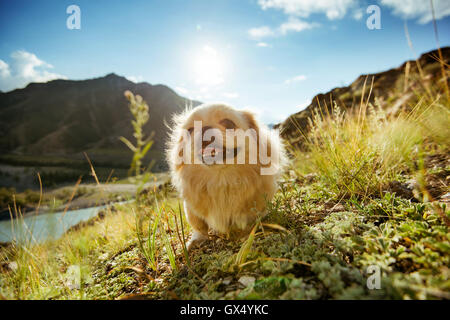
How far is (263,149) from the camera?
7.44 ft

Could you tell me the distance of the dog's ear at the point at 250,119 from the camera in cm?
242

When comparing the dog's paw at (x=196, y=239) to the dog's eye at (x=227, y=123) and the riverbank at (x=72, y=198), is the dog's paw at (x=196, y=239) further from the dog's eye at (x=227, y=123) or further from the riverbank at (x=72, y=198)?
the dog's eye at (x=227, y=123)

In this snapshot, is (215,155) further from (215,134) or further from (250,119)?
(250,119)

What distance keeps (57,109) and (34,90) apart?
38.7 feet

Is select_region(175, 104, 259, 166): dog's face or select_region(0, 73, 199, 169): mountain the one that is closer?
select_region(175, 104, 259, 166): dog's face

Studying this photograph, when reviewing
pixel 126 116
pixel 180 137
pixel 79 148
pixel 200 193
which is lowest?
pixel 200 193

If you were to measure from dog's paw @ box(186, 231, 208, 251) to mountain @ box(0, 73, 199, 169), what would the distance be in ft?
149

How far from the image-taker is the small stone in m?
1.16

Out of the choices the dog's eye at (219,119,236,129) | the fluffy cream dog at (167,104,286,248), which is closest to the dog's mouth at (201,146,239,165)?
the fluffy cream dog at (167,104,286,248)

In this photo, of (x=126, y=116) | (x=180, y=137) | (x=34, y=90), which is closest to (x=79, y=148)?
(x=126, y=116)

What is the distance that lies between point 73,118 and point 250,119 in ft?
261

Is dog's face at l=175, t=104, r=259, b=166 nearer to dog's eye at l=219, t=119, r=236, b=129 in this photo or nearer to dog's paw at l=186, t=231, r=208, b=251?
dog's eye at l=219, t=119, r=236, b=129

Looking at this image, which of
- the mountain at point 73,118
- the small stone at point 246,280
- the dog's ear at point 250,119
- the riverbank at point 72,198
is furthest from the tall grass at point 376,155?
the mountain at point 73,118
